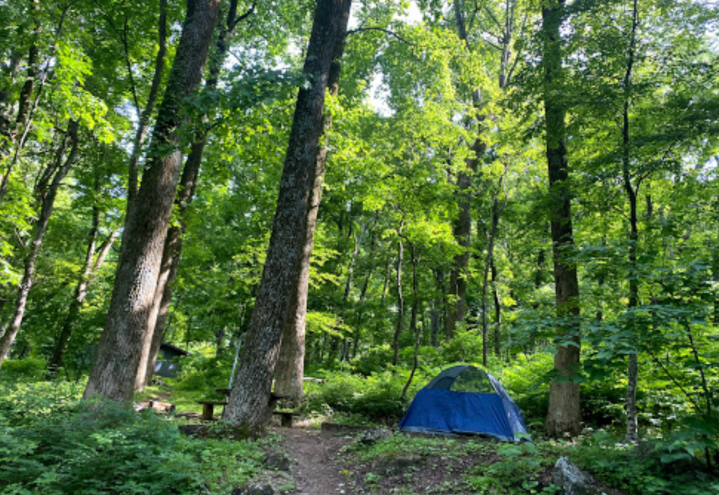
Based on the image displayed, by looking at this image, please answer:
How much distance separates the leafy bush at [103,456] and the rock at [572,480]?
10.2 feet

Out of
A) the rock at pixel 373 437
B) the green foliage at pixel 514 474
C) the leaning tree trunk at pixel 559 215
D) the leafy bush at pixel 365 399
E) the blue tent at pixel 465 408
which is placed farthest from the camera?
the leafy bush at pixel 365 399

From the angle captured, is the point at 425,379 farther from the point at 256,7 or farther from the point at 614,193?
the point at 256,7

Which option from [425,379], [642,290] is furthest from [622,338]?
[425,379]

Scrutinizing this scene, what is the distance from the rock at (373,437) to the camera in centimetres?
634

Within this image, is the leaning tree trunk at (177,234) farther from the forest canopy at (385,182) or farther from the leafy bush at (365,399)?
the leafy bush at (365,399)

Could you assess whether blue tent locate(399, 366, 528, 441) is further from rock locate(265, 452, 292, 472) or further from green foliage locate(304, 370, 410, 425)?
rock locate(265, 452, 292, 472)

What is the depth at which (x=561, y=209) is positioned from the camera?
26.8ft

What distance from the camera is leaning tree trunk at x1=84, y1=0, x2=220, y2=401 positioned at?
5.64 metres

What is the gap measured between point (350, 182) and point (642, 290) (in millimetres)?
6917

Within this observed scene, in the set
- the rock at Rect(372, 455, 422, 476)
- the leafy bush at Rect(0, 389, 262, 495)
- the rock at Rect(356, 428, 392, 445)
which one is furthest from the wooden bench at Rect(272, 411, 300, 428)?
the leafy bush at Rect(0, 389, 262, 495)

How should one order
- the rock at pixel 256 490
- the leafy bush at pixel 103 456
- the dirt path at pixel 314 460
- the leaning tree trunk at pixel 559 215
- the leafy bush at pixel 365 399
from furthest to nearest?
the leafy bush at pixel 365 399 < the leaning tree trunk at pixel 559 215 < the dirt path at pixel 314 460 < the rock at pixel 256 490 < the leafy bush at pixel 103 456

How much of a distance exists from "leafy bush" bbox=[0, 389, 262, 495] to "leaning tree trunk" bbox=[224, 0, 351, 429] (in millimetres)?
1192

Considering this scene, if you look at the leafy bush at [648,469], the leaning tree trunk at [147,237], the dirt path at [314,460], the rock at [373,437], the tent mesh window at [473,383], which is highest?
the leaning tree trunk at [147,237]

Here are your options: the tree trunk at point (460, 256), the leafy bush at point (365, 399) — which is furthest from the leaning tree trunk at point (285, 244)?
the tree trunk at point (460, 256)
